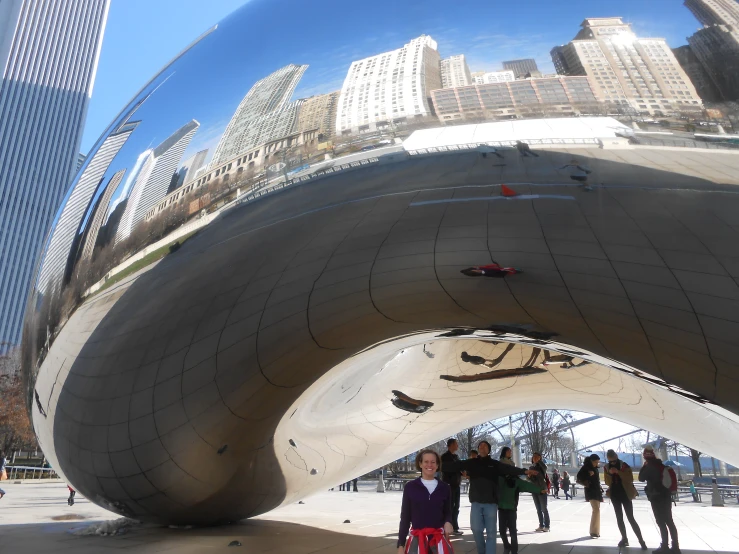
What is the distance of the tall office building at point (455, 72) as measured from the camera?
2.55m

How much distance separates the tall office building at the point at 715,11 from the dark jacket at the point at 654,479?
13.1 feet

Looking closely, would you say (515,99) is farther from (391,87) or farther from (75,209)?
(75,209)

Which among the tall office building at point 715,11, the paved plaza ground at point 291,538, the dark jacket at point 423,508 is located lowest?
the paved plaza ground at point 291,538

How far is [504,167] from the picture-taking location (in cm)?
249

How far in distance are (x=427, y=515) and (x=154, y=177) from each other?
2355 millimetres

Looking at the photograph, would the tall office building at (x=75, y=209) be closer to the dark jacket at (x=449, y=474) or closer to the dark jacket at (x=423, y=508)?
the dark jacket at (x=423, y=508)


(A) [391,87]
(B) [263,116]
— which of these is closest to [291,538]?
(B) [263,116]

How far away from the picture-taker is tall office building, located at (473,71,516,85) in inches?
99.4

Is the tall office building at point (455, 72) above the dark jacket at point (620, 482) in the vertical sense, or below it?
above

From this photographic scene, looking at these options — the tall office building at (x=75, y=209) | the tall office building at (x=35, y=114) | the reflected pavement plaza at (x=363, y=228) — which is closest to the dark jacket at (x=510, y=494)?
the reflected pavement plaza at (x=363, y=228)

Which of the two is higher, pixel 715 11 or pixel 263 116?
pixel 715 11

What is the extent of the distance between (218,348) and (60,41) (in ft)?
452

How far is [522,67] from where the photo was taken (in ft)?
8.29

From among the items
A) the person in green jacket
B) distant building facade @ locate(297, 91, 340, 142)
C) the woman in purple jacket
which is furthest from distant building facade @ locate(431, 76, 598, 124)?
the person in green jacket
